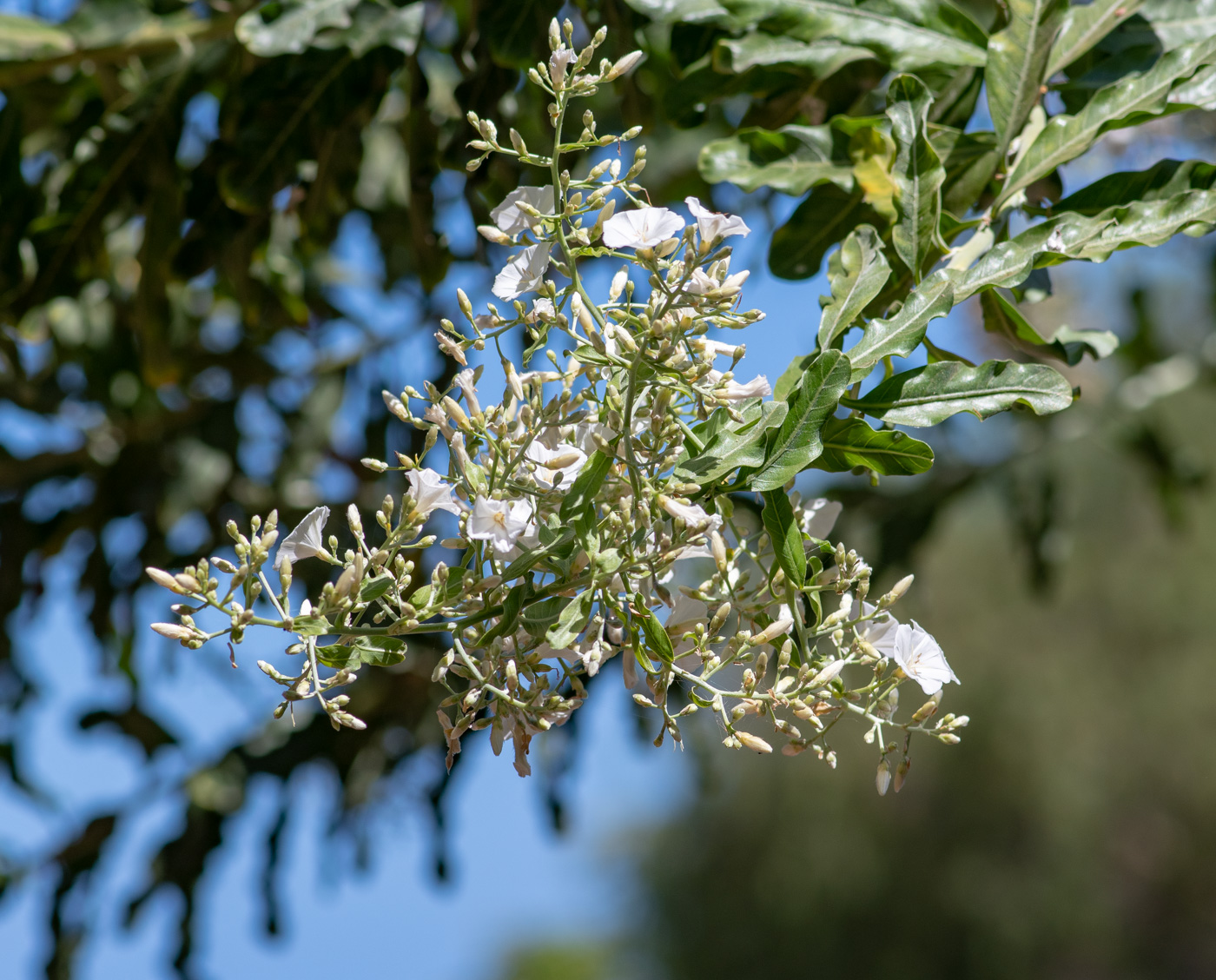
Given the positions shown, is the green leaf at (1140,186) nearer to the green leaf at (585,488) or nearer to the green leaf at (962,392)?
the green leaf at (962,392)

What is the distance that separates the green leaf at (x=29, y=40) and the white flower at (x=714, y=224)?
3.19 feet

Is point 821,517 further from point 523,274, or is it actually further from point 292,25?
point 292,25

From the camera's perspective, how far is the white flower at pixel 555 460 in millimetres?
456

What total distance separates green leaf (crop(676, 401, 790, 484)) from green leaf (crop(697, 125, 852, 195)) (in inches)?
10.8

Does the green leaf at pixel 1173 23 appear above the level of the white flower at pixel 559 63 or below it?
below

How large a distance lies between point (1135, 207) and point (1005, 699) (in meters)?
9.98

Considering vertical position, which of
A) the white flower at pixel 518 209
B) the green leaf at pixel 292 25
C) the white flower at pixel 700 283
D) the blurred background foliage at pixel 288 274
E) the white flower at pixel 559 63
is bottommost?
the blurred background foliage at pixel 288 274

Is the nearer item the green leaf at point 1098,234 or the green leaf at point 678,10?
the green leaf at point 1098,234

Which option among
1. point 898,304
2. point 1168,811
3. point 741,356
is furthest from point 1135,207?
point 1168,811

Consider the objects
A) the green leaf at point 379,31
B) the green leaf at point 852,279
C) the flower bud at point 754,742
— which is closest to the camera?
the flower bud at point 754,742

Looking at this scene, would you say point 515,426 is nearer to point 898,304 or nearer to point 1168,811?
point 898,304

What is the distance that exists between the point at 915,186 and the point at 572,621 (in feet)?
1.09

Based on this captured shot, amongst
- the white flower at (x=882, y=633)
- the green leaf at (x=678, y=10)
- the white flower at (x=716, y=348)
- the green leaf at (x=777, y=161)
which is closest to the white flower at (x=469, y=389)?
the white flower at (x=716, y=348)

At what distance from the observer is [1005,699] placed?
32.0 feet
